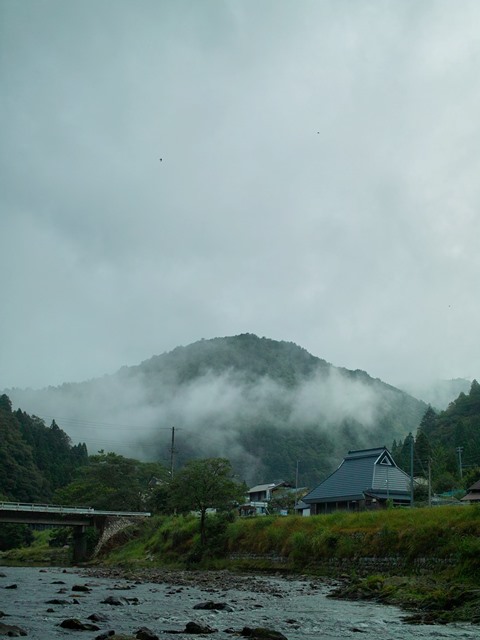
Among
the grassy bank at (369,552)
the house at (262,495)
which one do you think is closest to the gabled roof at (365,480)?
the grassy bank at (369,552)

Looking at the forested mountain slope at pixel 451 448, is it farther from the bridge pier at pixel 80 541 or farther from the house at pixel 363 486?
the bridge pier at pixel 80 541

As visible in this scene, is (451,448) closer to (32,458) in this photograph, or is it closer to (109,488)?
(109,488)

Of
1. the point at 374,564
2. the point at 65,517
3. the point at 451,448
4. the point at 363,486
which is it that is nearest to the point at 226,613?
the point at 374,564

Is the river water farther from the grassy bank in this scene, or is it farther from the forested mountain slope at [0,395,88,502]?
the forested mountain slope at [0,395,88,502]

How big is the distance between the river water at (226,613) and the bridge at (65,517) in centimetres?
3701

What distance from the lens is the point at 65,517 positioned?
2702 inches

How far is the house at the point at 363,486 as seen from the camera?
183 feet

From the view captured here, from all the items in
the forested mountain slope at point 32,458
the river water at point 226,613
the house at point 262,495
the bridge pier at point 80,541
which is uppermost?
the forested mountain slope at point 32,458

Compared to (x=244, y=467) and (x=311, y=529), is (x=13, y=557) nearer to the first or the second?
(x=311, y=529)

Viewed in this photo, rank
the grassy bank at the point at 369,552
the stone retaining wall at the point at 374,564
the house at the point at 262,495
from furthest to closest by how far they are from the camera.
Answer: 1. the house at the point at 262,495
2. the stone retaining wall at the point at 374,564
3. the grassy bank at the point at 369,552

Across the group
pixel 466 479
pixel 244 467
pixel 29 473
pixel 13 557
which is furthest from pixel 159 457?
pixel 466 479

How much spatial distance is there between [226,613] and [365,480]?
128 feet

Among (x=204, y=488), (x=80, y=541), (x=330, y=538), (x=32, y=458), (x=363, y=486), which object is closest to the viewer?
(x=330, y=538)

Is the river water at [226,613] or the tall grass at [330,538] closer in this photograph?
the river water at [226,613]
